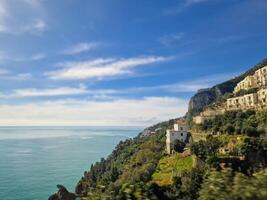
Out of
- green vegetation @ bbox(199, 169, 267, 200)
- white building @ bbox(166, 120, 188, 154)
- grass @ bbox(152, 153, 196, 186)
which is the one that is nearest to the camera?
green vegetation @ bbox(199, 169, 267, 200)

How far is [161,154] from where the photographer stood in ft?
222

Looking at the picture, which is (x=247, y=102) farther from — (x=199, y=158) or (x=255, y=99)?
(x=199, y=158)

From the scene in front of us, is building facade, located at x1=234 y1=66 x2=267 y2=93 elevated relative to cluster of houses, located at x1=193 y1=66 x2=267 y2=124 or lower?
elevated

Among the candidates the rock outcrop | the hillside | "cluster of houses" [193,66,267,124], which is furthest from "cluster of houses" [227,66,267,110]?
the rock outcrop

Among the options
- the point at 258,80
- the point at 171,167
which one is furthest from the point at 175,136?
the point at 258,80

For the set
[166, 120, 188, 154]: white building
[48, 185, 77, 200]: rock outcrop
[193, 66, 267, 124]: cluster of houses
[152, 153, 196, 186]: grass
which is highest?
[193, 66, 267, 124]: cluster of houses

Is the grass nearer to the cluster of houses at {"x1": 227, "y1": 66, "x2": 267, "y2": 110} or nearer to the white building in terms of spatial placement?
the white building

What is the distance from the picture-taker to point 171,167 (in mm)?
55438

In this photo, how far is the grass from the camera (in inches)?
1957

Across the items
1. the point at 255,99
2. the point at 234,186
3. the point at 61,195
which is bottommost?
the point at 61,195

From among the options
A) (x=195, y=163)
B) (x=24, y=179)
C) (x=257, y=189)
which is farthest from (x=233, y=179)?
(x=24, y=179)

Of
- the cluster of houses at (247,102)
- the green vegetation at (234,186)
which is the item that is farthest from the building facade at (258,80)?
the green vegetation at (234,186)

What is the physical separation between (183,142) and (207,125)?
6425 mm

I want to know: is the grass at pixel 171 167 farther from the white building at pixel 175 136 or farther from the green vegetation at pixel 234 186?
the green vegetation at pixel 234 186
